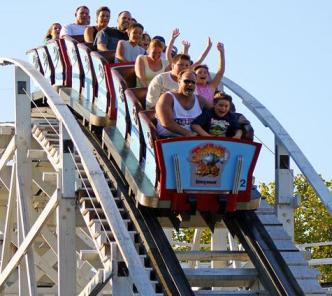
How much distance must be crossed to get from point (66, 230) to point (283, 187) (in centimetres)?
221

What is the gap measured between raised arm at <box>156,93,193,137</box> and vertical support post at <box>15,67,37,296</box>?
10.3 feet

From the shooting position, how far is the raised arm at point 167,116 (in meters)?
13.0

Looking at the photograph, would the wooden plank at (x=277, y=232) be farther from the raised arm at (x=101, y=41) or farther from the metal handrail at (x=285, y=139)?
the raised arm at (x=101, y=41)

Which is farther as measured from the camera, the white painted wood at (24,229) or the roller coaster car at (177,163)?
the white painted wood at (24,229)

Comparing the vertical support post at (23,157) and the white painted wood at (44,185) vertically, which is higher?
the vertical support post at (23,157)

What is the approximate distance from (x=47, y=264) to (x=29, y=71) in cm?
467

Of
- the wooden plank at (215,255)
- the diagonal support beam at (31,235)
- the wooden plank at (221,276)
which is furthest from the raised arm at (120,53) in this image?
the wooden plank at (221,276)

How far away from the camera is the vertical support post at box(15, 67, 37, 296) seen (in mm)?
15719

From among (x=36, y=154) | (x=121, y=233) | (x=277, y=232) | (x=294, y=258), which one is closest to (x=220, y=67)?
(x=277, y=232)

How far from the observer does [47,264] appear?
62.8 ft

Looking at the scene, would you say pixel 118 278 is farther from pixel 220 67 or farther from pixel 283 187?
pixel 220 67

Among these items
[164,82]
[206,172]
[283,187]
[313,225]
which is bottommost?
[313,225]

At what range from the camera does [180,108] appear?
13180 mm

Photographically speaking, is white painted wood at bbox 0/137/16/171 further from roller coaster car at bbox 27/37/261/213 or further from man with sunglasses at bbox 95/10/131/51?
roller coaster car at bbox 27/37/261/213
